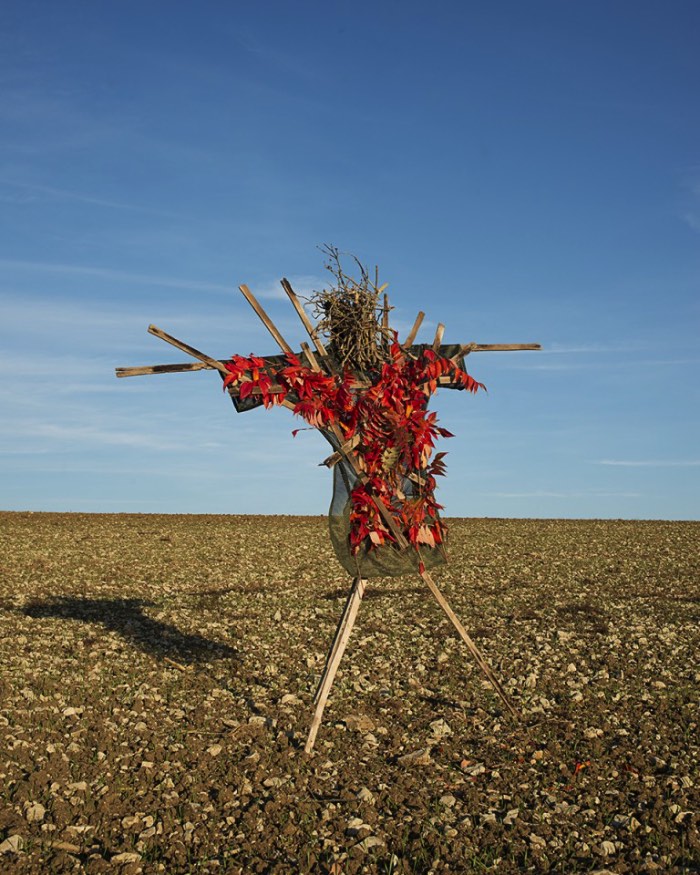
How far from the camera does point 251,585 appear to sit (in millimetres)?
25359

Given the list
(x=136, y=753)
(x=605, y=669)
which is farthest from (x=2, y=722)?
(x=605, y=669)

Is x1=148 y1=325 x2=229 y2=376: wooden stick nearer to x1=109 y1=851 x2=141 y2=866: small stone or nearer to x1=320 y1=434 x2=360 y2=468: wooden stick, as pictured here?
x1=320 y1=434 x2=360 y2=468: wooden stick

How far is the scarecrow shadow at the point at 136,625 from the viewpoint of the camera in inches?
671

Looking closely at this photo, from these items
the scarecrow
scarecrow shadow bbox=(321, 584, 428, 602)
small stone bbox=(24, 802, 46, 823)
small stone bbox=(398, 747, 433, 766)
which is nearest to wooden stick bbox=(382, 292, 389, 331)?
the scarecrow

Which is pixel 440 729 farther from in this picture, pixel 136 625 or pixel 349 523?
pixel 136 625

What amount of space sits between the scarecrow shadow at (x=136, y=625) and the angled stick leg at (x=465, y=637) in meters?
6.49

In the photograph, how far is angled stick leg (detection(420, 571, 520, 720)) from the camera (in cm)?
1103

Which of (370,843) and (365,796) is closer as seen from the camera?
(370,843)

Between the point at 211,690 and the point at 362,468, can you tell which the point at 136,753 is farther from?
the point at 362,468

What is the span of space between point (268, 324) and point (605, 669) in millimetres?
9777

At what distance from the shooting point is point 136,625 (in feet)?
63.9

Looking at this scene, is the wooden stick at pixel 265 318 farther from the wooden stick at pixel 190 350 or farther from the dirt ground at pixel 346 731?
the dirt ground at pixel 346 731

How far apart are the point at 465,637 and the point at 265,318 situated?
5.13m

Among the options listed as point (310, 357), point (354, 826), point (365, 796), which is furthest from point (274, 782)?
point (310, 357)
